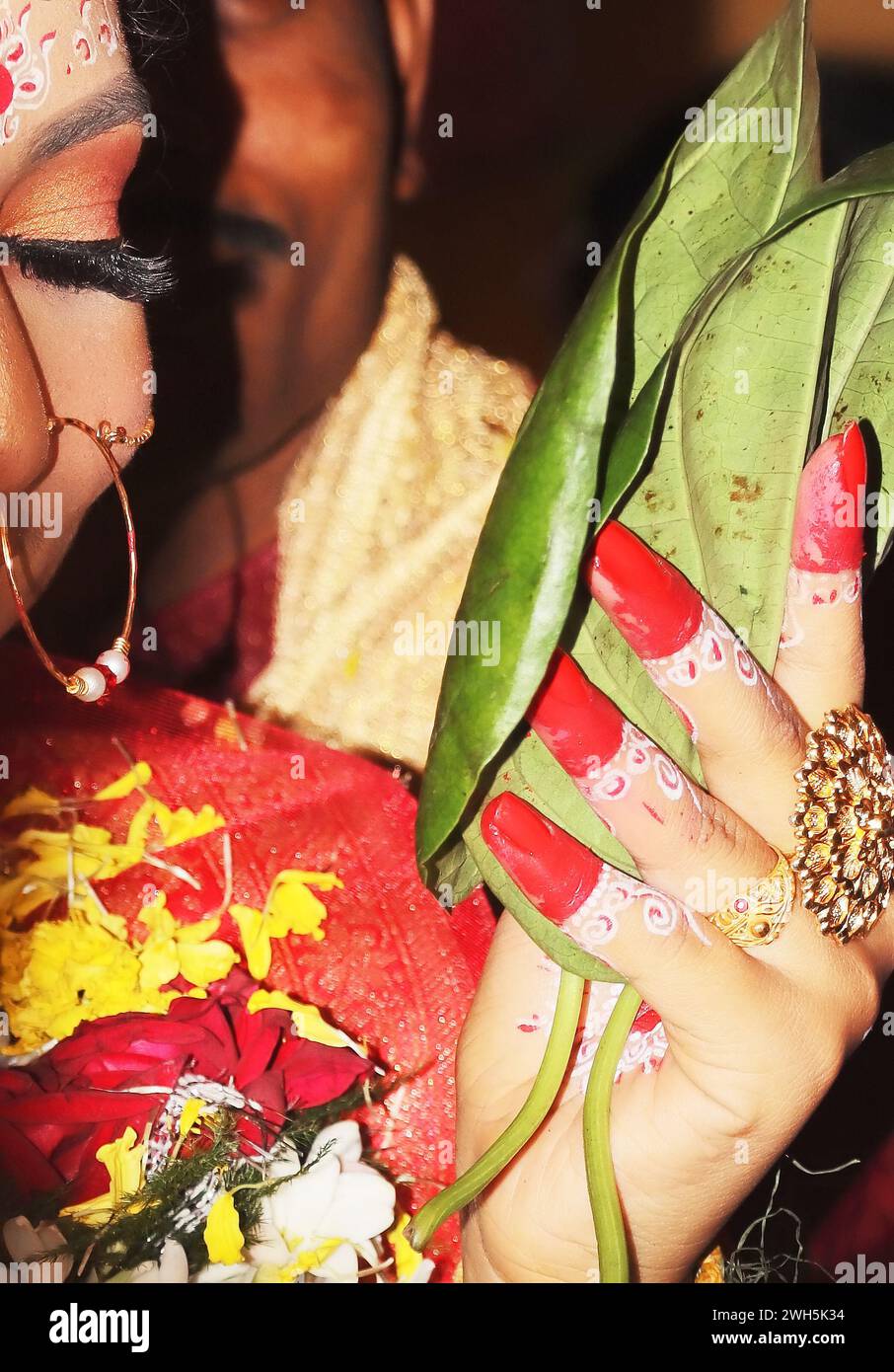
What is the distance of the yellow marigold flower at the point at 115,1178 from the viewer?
0.28 metres

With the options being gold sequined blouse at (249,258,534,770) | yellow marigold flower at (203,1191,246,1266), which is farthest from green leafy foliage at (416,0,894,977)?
gold sequined blouse at (249,258,534,770)

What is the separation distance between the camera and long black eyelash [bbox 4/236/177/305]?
0.28 meters

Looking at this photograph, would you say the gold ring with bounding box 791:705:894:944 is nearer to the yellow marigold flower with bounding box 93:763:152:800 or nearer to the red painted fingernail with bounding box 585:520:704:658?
the red painted fingernail with bounding box 585:520:704:658

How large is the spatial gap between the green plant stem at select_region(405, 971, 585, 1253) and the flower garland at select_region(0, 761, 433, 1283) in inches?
2.1

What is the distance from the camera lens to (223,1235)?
0.88 feet

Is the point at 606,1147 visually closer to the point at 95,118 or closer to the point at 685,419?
the point at 685,419

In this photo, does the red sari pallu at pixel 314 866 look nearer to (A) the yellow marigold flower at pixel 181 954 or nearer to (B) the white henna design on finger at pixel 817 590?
(A) the yellow marigold flower at pixel 181 954

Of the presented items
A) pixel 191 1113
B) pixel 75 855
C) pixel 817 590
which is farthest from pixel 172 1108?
pixel 817 590

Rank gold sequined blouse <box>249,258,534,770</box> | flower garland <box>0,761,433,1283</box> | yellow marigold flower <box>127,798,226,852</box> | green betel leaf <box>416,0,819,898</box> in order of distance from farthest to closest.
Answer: gold sequined blouse <box>249,258,534,770</box>
yellow marigold flower <box>127,798,226,852</box>
flower garland <box>0,761,433,1283</box>
green betel leaf <box>416,0,819,898</box>

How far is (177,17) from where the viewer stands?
36 centimetres

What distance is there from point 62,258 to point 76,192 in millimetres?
18

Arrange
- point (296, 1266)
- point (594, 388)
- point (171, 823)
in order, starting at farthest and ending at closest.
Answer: point (171, 823)
point (296, 1266)
point (594, 388)
